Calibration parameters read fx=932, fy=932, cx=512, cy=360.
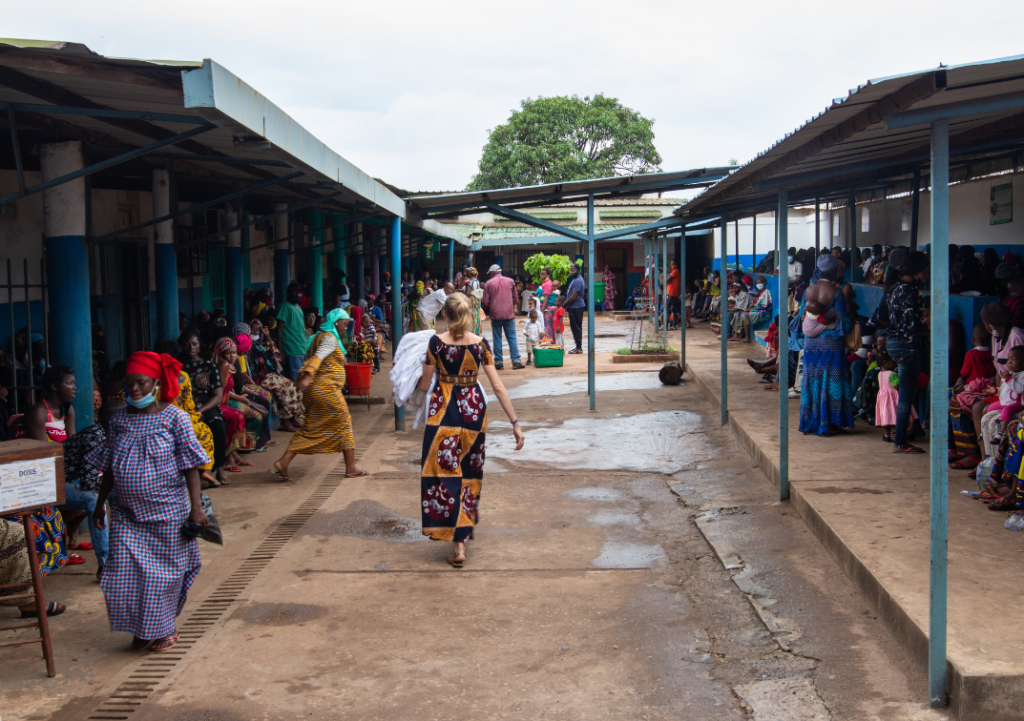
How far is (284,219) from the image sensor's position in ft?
45.6

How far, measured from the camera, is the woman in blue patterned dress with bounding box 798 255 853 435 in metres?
7.80

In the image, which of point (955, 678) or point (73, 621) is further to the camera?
point (73, 621)

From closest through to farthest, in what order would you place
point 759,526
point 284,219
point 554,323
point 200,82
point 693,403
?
point 200,82
point 759,526
point 693,403
point 284,219
point 554,323

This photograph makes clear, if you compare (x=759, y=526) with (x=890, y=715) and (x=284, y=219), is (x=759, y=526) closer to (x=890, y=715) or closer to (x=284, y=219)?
(x=890, y=715)

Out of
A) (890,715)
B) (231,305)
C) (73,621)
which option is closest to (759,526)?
(890,715)

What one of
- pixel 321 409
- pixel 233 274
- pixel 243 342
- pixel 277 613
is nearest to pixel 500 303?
pixel 233 274

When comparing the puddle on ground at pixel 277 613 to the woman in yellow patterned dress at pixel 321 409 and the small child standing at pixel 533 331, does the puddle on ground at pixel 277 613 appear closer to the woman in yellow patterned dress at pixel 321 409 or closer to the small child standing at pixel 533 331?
the woman in yellow patterned dress at pixel 321 409

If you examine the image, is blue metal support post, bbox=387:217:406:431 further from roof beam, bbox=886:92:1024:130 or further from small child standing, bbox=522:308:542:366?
roof beam, bbox=886:92:1024:130

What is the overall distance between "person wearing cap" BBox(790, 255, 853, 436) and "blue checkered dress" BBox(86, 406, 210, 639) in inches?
211

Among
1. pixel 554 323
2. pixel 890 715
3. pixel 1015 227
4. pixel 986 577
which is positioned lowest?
pixel 890 715

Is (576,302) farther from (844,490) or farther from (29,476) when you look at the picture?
(29,476)

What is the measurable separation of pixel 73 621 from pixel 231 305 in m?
7.48

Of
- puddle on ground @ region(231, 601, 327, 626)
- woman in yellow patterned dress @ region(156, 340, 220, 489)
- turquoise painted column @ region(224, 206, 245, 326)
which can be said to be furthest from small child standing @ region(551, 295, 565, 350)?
puddle on ground @ region(231, 601, 327, 626)

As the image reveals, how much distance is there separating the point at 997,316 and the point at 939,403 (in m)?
3.17
